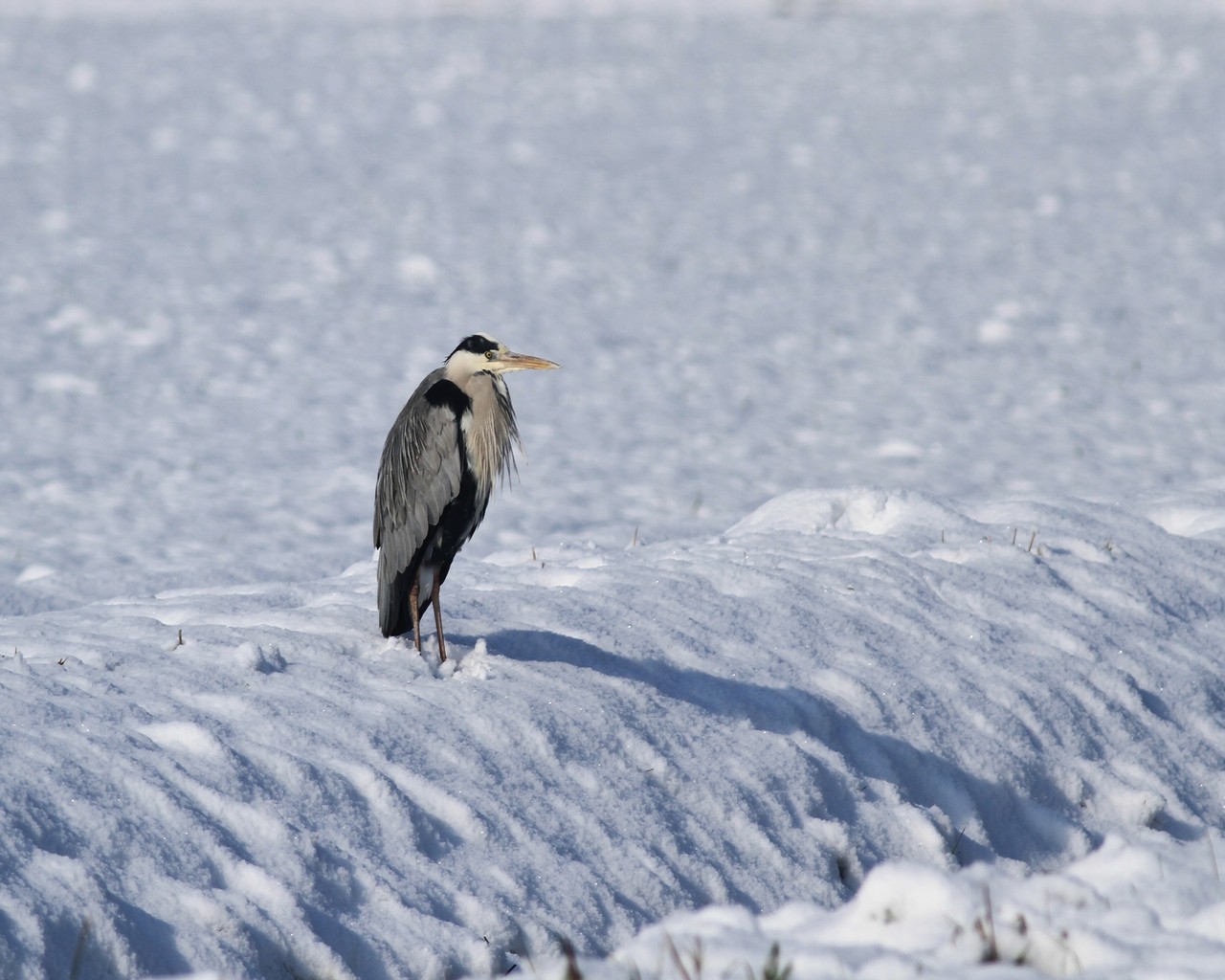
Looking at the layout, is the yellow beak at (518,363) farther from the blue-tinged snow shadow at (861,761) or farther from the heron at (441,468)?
the blue-tinged snow shadow at (861,761)

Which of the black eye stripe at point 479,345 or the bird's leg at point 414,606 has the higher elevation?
the black eye stripe at point 479,345

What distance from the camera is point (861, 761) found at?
5258mm

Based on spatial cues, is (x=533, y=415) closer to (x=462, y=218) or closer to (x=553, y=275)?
(x=553, y=275)

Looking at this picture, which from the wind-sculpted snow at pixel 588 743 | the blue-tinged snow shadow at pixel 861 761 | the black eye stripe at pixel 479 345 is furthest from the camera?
the black eye stripe at pixel 479 345

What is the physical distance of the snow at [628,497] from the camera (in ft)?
13.1

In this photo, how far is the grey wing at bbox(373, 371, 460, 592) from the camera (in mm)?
5180

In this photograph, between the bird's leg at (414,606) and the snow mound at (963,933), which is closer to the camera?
the snow mound at (963,933)

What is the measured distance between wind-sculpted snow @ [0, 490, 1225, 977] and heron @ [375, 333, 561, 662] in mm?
297

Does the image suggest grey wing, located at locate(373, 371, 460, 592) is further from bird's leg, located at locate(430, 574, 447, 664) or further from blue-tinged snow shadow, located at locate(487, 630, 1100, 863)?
blue-tinged snow shadow, located at locate(487, 630, 1100, 863)

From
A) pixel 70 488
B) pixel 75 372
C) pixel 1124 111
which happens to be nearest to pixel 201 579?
pixel 70 488

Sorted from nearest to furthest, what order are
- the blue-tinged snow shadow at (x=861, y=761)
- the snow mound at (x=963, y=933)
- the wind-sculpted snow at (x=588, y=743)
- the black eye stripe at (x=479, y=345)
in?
the snow mound at (x=963, y=933), the wind-sculpted snow at (x=588, y=743), the blue-tinged snow shadow at (x=861, y=761), the black eye stripe at (x=479, y=345)

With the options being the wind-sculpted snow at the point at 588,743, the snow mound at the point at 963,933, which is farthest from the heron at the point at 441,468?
the snow mound at the point at 963,933

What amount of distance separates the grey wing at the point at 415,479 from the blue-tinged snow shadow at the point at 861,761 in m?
0.54

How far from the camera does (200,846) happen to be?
3.99m
